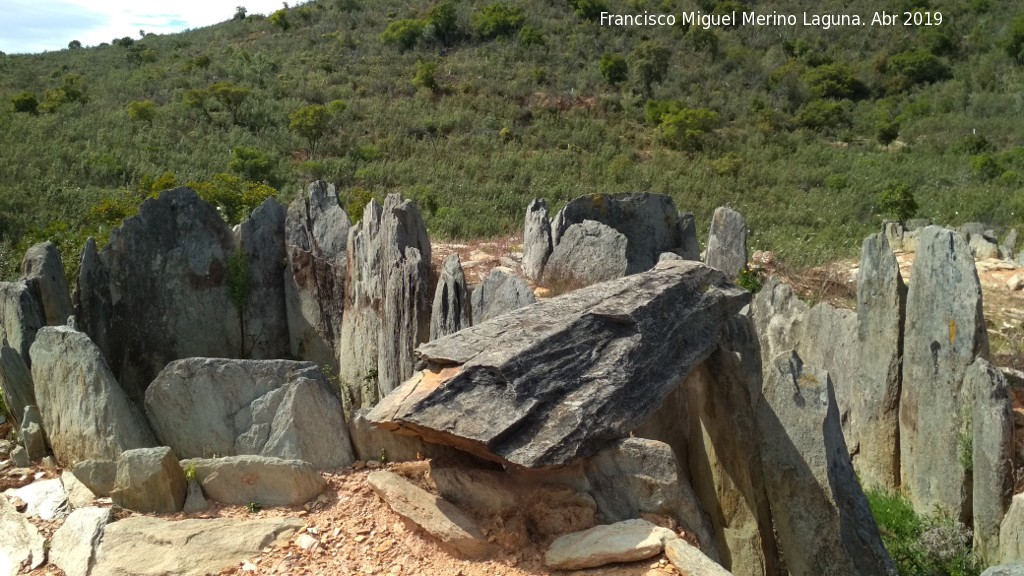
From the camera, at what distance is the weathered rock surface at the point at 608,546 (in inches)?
163

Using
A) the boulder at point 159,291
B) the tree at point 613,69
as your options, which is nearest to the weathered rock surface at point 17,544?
the boulder at point 159,291

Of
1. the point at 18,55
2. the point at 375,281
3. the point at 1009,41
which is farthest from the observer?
the point at 18,55

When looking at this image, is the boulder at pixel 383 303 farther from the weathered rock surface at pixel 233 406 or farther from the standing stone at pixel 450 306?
the weathered rock surface at pixel 233 406

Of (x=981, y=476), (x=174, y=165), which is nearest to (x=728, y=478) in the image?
(x=981, y=476)

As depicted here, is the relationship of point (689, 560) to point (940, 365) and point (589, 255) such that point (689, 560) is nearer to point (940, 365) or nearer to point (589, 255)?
point (940, 365)

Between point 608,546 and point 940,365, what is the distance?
3.41 metres

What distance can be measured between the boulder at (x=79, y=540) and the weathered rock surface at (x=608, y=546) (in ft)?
8.11

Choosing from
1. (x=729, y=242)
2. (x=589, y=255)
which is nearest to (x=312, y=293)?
(x=589, y=255)

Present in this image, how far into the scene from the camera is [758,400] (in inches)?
205

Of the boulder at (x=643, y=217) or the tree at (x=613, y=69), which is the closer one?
the boulder at (x=643, y=217)

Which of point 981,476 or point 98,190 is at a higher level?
point 98,190

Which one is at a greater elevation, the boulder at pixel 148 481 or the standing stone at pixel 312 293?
the standing stone at pixel 312 293

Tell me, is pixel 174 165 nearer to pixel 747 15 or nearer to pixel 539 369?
pixel 539 369

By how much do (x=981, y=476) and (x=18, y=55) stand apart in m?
49.4
